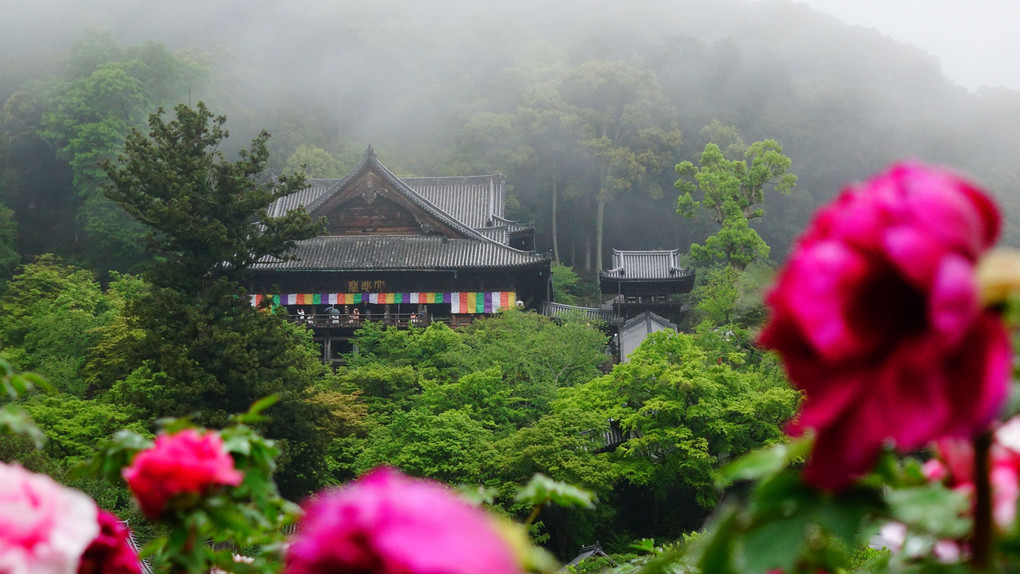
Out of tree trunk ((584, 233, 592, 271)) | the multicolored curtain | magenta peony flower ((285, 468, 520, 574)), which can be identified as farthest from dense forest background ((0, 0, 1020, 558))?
the multicolored curtain

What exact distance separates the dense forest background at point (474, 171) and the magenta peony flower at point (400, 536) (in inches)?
32.3

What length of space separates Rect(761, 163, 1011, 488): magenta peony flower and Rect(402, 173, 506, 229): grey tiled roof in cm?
2754

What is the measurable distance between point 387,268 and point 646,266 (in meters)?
8.32

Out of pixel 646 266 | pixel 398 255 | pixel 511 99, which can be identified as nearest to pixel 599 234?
pixel 646 266

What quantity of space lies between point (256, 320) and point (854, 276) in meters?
12.3

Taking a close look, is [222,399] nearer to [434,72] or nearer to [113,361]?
[113,361]

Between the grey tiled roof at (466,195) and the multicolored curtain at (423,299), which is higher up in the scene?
the grey tiled roof at (466,195)

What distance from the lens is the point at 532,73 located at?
1750 inches

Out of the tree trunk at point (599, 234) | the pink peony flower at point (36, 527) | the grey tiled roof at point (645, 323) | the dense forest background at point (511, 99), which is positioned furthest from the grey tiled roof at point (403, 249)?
the pink peony flower at point (36, 527)

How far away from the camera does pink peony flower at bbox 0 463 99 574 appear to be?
85cm

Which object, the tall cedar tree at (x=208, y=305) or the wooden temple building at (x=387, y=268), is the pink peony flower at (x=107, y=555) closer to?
the tall cedar tree at (x=208, y=305)

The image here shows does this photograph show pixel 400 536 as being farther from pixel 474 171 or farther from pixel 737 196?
pixel 474 171

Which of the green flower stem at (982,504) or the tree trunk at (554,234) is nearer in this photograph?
the green flower stem at (982,504)

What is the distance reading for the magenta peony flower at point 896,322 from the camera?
1.96ft
